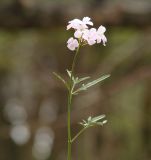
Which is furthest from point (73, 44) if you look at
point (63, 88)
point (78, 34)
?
point (63, 88)

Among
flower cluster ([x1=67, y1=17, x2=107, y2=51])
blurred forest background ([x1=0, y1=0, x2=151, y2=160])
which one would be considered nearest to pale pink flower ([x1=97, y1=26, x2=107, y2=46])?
flower cluster ([x1=67, y1=17, x2=107, y2=51])

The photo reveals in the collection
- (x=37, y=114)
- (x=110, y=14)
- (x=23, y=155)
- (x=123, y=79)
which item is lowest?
(x=23, y=155)

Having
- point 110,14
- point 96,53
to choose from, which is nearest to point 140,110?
point 96,53

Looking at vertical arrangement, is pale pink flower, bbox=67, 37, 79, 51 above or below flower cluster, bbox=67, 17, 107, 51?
below

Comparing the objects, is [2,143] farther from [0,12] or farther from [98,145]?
[0,12]

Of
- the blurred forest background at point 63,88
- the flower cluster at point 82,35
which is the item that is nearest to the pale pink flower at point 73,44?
the flower cluster at point 82,35

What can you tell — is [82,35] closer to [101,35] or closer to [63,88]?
[101,35]

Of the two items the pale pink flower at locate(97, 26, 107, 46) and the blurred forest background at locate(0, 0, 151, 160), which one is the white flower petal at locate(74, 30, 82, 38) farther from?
the blurred forest background at locate(0, 0, 151, 160)

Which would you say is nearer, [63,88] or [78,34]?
[78,34]

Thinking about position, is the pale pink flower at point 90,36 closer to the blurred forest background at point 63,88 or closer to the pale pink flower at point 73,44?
the pale pink flower at point 73,44
